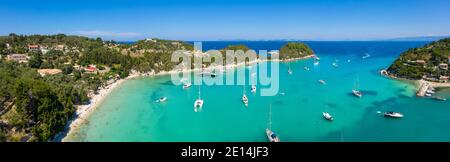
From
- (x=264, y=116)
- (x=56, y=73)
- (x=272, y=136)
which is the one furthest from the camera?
(x=56, y=73)

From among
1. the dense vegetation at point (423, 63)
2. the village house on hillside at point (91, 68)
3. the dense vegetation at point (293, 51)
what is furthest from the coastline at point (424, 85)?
the village house on hillside at point (91, 68)

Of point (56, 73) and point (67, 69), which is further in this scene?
point (67, 69)

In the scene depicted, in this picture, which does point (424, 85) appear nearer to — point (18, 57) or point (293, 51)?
point (293, 51)

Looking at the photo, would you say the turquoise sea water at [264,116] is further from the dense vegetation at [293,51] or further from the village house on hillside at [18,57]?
the dense vegetation at [293,51]

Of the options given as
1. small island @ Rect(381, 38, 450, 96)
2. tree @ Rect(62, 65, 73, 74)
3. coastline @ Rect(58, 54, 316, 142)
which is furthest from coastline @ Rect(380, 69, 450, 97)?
tree @ Rect(62, 65, 73, 74)

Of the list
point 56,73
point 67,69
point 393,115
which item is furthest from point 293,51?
point 393,115
